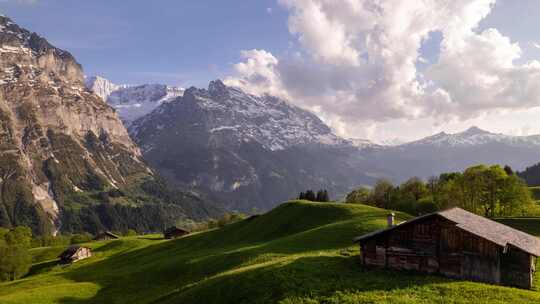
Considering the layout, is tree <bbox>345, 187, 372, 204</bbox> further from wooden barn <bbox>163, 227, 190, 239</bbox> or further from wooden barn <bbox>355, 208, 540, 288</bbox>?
wooden barn <bbox>355, 208, 540, 288</bbox>

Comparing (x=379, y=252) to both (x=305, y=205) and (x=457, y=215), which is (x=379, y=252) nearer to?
(x=457, y=215)

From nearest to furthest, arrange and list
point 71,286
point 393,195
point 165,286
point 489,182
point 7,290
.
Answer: point 165,286, point 71,286, point 7,290, point 489,182, point 393,195

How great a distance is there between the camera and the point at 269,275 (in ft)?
147

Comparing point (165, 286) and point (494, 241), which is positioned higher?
point (494, 241)

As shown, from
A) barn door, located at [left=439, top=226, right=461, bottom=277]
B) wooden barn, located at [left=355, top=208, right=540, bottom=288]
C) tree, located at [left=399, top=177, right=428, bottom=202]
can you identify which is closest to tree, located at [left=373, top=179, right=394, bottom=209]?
tree, located at [left=399, top=177, right=428, bottom=202]

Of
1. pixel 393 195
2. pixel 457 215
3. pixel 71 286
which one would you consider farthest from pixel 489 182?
pixel 71 286

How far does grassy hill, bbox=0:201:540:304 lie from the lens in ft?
125

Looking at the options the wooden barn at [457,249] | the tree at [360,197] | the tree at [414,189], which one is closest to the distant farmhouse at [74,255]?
the tree at [360,197]

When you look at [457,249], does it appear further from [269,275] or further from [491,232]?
[269,275]

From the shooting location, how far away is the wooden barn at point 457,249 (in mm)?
40656

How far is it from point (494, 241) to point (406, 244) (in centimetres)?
894

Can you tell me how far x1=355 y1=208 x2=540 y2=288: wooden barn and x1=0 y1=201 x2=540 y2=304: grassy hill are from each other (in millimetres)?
1852

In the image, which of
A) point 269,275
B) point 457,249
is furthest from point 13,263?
point 457,249

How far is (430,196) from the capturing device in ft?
430
